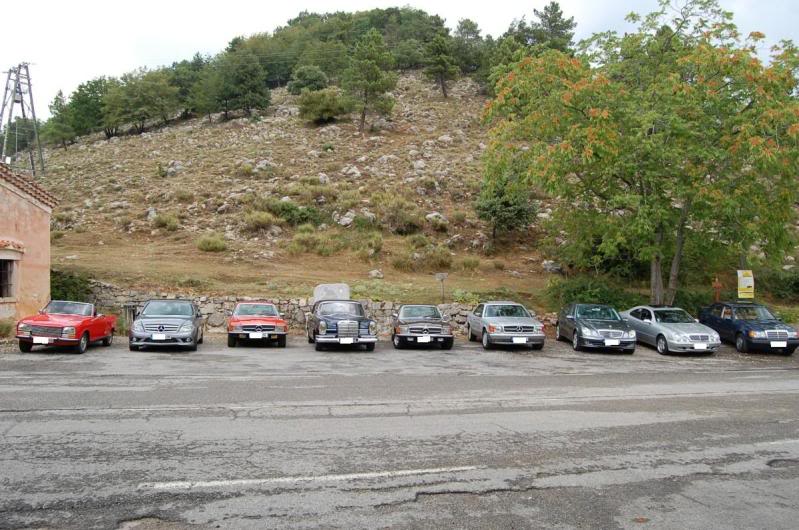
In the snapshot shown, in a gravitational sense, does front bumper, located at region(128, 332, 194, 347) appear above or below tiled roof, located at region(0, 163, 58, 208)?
below

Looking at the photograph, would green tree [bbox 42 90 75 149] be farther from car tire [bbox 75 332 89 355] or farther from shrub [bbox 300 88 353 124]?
car tire [bbox 75 332 89 355]

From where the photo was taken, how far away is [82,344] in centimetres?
1534

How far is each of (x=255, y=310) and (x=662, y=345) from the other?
498 inches

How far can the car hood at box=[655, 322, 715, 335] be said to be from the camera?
58.6 ft

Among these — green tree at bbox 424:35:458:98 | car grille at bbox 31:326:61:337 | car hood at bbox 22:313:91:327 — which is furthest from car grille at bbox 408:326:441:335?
green tree at bbox 424:35:458:98

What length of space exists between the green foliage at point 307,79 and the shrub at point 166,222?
40.1 m

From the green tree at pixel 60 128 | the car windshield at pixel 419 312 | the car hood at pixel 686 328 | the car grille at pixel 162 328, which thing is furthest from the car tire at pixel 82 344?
the green tree at pixel 60 128

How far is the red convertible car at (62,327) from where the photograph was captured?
586 inches

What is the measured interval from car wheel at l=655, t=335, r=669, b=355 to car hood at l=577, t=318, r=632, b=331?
1.01m

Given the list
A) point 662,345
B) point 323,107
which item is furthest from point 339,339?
point 323,107

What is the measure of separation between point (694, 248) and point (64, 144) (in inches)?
2577

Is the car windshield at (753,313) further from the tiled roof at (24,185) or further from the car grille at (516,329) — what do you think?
the tiled roof at (24,185)

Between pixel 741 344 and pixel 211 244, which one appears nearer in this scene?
pixel 741 344

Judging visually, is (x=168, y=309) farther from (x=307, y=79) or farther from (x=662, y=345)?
(x=307, y=79)
